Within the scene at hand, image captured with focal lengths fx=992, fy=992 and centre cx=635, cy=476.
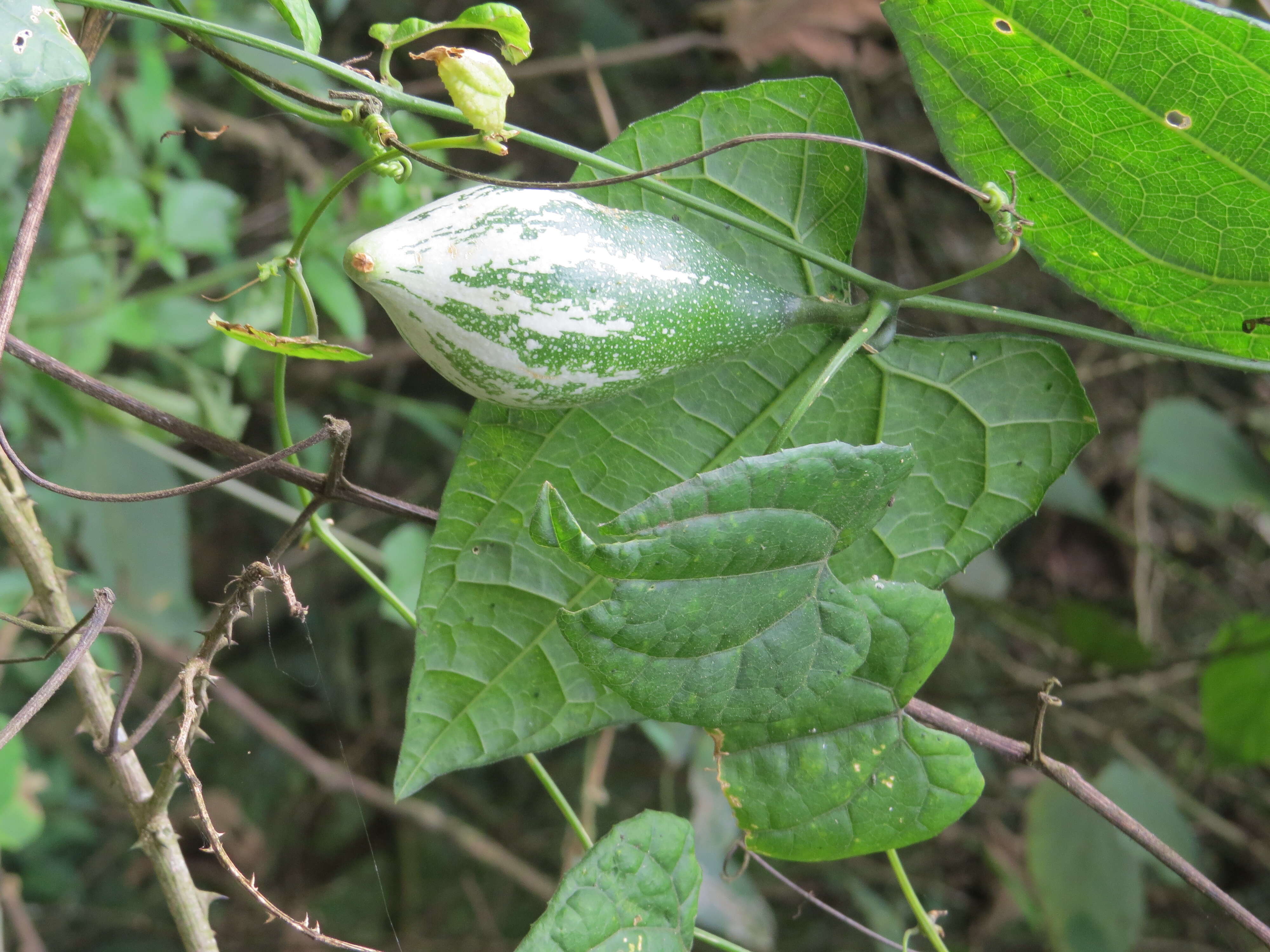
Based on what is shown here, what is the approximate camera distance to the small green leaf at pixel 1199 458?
158cm

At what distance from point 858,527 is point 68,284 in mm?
1056

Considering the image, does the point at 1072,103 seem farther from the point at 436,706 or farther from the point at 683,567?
the point at 436,706

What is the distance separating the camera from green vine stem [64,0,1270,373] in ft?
1.63

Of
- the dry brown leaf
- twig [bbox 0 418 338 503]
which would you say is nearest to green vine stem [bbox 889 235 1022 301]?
twig [bbox 0 418 338 503]

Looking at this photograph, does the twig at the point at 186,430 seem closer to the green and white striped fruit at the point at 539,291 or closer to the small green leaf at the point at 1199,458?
the green and white striped fruit at the point at 539,291

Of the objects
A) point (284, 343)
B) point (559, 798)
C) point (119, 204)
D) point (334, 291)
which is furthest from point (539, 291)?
point (119, 204)

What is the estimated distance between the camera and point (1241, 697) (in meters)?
1.28

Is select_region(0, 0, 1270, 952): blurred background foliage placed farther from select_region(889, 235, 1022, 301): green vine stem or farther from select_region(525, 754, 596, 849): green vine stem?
select_region(889, 235, 1022, 301): green vine stem

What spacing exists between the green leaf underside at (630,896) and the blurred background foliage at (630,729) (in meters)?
0.72

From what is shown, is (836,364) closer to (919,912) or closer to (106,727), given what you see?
(919,912)

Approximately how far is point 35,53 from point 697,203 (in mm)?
346

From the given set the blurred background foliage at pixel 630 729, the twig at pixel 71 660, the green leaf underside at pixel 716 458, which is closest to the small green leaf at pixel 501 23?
the green leaf underside at pixel 716 458

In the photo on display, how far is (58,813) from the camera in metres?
1.57

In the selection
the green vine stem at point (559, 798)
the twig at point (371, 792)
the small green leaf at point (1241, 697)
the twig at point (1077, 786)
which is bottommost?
the twig at point (371, 792)
